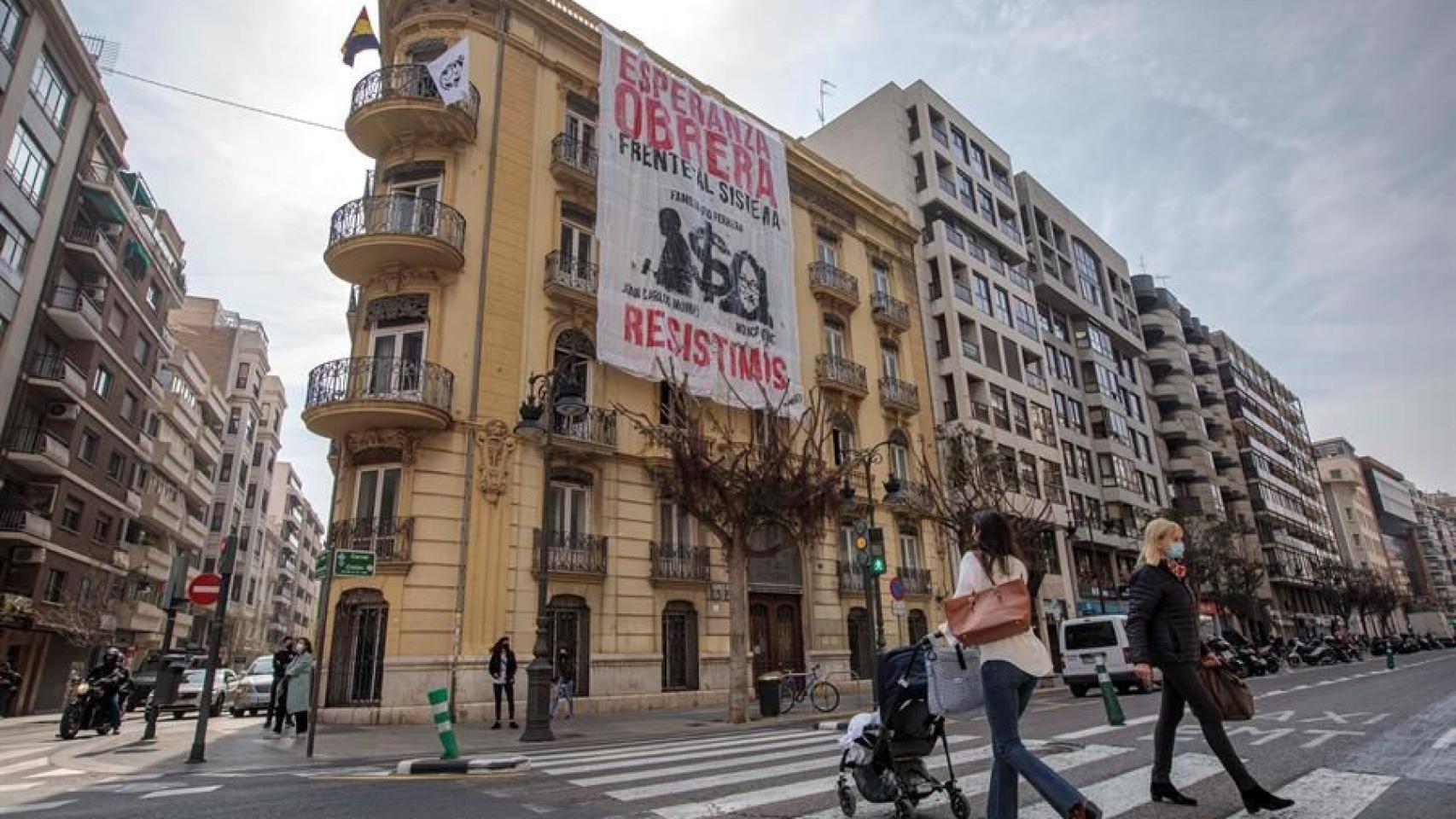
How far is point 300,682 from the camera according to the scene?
43.3ft

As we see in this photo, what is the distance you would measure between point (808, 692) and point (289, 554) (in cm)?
8487

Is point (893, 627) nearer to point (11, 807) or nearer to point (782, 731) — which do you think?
point (782, 731)

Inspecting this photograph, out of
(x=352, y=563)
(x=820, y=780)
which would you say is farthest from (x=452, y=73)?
(x=820, y=780)

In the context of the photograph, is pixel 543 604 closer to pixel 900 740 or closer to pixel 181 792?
pixel 181 792

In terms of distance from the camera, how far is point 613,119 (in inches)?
861

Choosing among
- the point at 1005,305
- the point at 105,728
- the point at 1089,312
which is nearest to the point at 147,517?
the point at 105,728

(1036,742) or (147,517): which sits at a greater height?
(147,517)

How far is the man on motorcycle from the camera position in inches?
592

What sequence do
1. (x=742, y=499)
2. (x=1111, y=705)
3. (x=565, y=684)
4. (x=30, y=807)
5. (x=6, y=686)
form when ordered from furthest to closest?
(x=6, y=686), (x=565, y=684), (x=742, y=499), (x=1111, y=705), (x=30, y=807)

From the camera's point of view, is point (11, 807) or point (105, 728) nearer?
point (11, 807)

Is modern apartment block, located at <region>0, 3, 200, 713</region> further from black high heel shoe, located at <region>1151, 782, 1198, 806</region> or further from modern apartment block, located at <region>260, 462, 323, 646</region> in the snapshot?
modern apartment block, located at <region>260, 462, 323, 646</region>

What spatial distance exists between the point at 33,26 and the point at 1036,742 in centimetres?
3780

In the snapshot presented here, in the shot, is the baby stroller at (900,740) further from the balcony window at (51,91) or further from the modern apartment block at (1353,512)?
the modern apartment block at (1353,512)

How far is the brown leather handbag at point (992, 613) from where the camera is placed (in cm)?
413
